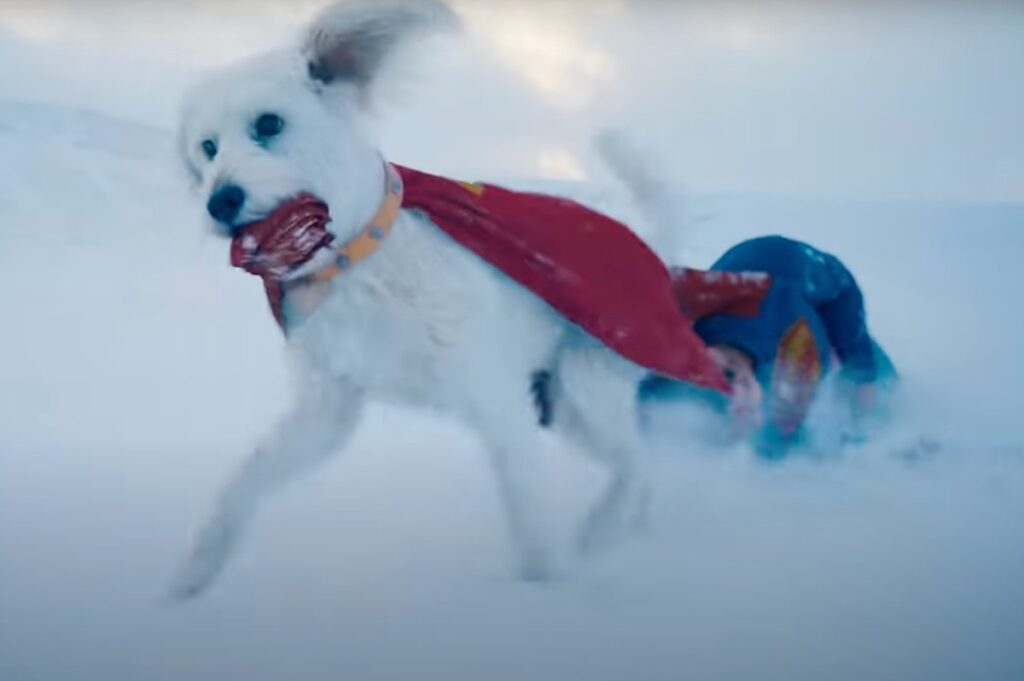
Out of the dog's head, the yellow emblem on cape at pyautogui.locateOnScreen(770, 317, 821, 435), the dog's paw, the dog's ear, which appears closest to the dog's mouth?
the dog's head

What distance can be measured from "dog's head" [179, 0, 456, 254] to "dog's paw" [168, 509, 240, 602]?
285 millimetres

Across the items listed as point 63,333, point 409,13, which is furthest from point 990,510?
point 63,333

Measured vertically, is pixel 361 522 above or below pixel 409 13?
below

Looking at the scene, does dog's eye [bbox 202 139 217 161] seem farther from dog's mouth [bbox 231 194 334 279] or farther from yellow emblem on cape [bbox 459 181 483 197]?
yellow emblem on cape [bbox 459 181 483 197]

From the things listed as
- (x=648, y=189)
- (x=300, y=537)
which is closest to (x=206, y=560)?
(x=300, y=537)

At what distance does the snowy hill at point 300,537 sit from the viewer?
789 millimetres

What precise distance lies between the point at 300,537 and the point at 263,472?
0.07 meters

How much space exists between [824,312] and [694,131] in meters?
0.22

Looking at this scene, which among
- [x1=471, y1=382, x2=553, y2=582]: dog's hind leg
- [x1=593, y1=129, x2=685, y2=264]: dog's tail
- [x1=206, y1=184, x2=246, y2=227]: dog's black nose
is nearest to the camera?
[x1=206, y1=184, x2=246, y2=227]: dog's black nose

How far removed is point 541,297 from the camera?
0.79m

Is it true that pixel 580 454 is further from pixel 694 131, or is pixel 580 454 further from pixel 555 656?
pixel 694 131

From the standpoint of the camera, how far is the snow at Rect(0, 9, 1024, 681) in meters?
0.79

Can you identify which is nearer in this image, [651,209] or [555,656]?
[555,656]

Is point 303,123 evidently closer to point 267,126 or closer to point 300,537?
point 267,126
